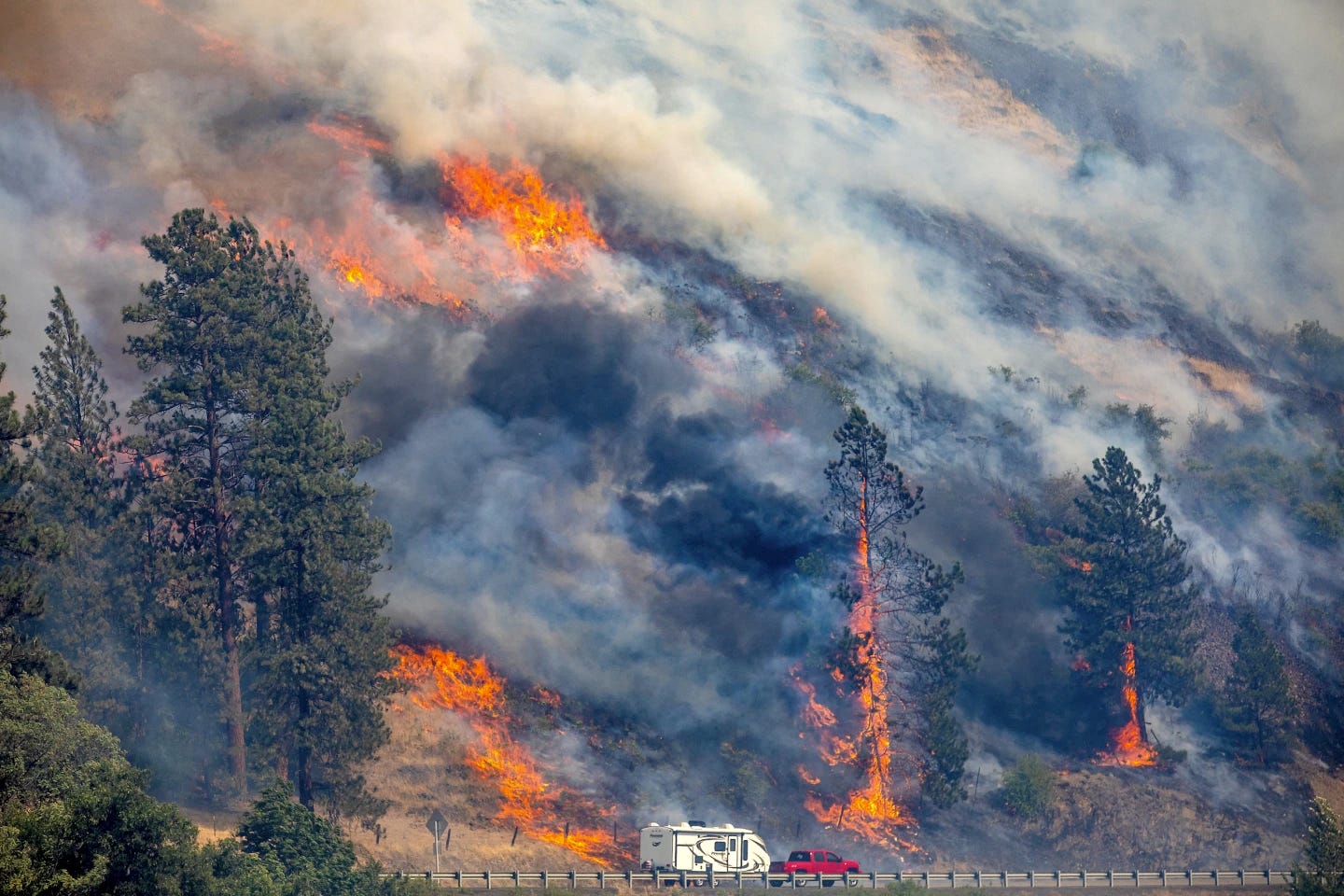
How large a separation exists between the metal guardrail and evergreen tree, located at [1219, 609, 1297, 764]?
324 inches

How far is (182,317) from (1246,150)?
104 meters

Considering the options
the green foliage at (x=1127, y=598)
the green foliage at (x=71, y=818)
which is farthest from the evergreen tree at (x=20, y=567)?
the green foliage at (x=1127, y=598)

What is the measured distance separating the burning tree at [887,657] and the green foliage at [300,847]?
2720 cm

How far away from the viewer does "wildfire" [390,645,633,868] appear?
2896 inches

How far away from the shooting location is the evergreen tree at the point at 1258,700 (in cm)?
8444

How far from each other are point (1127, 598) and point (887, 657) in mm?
13932

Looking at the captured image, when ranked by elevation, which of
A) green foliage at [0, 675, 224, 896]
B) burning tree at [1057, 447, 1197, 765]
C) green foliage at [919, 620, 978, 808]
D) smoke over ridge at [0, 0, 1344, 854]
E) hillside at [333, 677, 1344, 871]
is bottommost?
green foliage at [0, 675, 224, 896]

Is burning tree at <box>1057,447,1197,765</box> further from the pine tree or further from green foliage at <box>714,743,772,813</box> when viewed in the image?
green foliage at <box>714,743,772,813</box>

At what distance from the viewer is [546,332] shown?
9669cm

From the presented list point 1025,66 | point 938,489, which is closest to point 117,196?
point 938,489

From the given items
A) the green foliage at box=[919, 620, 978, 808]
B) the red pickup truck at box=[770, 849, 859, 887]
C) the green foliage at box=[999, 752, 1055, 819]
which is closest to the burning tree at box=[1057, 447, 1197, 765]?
the green foliage at box=[999, 752, 1055, 819]

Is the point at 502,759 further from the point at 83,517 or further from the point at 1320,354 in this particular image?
the point at 1320,354

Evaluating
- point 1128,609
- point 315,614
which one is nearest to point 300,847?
point 315,614

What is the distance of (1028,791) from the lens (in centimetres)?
7900
